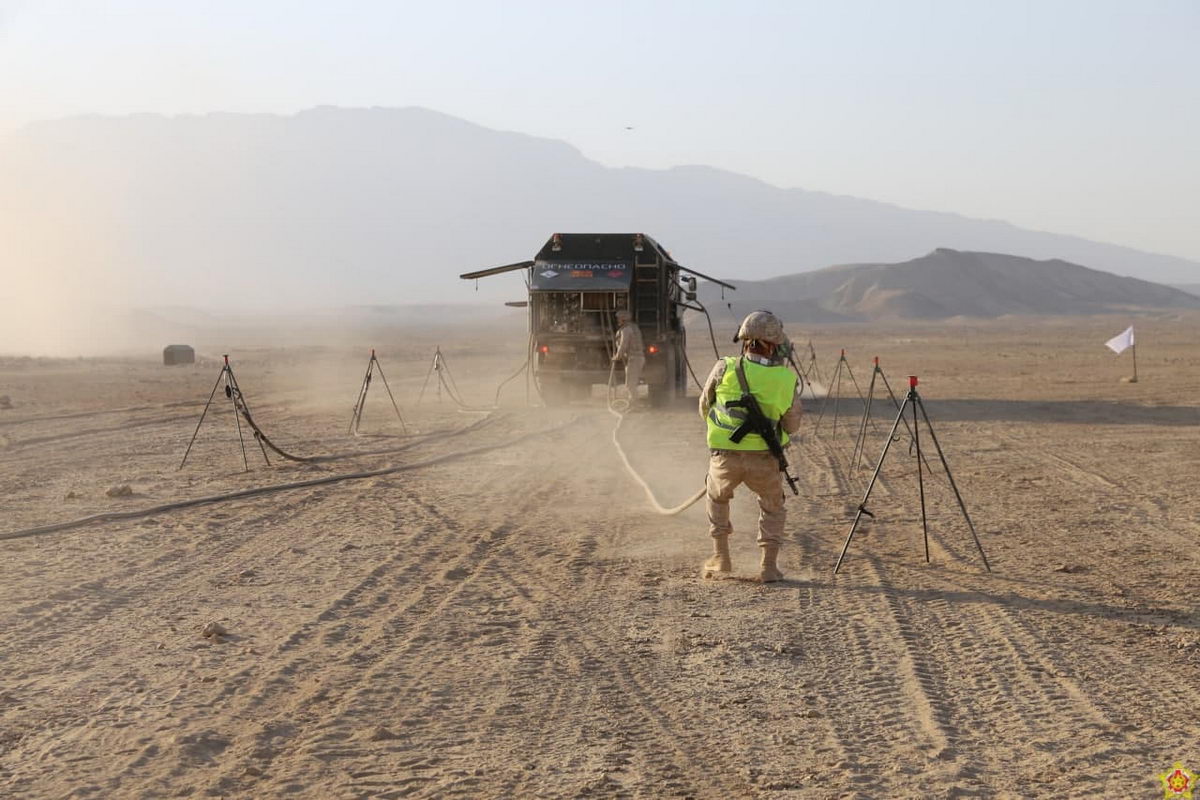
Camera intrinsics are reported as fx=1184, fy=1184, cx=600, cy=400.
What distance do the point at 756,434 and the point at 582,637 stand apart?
6.79 feet

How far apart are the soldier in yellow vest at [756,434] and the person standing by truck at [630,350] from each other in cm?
1122

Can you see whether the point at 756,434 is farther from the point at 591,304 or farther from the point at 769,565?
the point at 591,304

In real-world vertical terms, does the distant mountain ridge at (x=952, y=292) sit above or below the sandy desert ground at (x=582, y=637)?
above

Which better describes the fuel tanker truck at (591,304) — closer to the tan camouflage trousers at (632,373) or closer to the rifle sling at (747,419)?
the tan camouflage trousers at (632,373)

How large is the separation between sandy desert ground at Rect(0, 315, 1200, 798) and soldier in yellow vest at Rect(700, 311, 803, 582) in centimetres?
42

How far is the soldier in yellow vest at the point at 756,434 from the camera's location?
325 inches

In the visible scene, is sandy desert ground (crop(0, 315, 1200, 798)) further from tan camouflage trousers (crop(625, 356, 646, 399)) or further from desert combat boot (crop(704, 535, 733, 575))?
tan camouflage trousers (crop(625, 356, 646, 399))

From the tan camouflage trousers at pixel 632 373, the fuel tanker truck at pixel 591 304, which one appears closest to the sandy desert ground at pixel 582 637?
the tan camouflage trousers at pixel 632 373

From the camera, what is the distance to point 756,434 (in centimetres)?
830

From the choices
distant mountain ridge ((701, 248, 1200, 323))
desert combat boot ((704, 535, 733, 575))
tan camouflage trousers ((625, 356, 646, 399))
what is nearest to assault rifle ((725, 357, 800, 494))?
desert combat boot ((704, 535, 733, 575))

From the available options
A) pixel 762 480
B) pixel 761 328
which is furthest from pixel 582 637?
pixel 761 328

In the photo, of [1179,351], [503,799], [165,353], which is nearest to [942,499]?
[503,799]

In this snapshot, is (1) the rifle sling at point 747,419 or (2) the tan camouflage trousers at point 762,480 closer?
(1) the rifle sling at point 747,419

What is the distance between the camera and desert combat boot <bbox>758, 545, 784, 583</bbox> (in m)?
8.41
